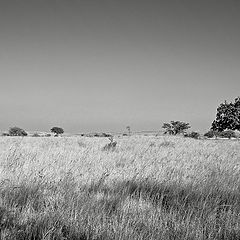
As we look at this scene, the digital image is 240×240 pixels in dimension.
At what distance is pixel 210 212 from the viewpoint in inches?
127

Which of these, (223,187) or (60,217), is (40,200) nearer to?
(60,217)

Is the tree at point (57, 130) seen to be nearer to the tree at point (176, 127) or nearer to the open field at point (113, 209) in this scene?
the tree at point (176, 127)

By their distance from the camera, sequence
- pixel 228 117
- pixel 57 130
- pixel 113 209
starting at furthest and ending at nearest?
pixel 57 130, pixel 228 117, pixel 113 209

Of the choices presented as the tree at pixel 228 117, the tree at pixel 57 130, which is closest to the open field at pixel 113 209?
the tree at pixel 228 117

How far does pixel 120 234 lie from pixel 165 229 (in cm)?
56

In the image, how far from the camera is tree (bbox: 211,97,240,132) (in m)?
47.4

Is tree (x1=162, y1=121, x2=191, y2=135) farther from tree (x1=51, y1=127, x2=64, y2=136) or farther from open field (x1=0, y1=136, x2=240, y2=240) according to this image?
open field (x1=0, y1=136, x2=240, y2=240)

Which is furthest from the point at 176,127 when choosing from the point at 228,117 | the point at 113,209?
the point at 113,209

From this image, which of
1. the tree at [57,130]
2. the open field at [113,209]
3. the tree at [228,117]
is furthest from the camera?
the tree at [57,130]

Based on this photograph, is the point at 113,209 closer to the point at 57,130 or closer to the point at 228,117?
the point at 228,117

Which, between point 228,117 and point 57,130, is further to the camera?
point 57,130

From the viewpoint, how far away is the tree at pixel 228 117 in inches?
1865

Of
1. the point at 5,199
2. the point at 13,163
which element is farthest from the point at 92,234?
the point at 13,163

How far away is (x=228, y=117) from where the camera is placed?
1887 inches
